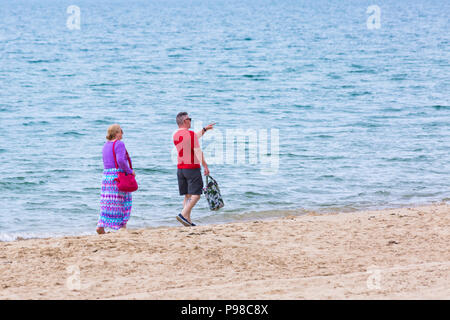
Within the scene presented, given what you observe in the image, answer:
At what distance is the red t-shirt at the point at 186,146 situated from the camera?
9531 millimetres

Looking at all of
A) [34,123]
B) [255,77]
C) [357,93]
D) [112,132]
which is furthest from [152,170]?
[255,77]

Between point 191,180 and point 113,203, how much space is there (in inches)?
44.2

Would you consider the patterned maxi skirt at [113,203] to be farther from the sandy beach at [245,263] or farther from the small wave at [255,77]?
the small wave at [255,77]

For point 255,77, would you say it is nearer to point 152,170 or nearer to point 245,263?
point 152,170

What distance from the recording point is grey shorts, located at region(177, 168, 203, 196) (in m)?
9.78

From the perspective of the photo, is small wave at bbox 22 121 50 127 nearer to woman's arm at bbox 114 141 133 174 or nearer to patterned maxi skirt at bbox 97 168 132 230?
patterned maxi skirt at bbox 97 168 132 230

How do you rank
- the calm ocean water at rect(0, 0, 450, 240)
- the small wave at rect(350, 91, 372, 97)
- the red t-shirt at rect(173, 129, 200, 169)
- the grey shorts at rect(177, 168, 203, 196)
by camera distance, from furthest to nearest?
1. the small wave at rect(350, 91, 372, 97)
2. the calm ocean water at rect(0, 0, 450, 240)
3. the grey shorts at rect(177, 168, 203, 196)
4. the red t-shirt at rect(173, 129, 200, 169)

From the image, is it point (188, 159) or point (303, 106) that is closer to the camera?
point (188, 159)

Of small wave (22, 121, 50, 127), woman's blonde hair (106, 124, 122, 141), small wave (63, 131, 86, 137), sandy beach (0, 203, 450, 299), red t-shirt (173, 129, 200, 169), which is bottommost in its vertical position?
small wave (63, 131, 86, 137)

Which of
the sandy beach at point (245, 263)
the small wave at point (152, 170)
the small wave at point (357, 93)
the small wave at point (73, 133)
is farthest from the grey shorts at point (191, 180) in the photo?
the small wave at point (357, 93)

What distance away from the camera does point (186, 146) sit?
9.59m

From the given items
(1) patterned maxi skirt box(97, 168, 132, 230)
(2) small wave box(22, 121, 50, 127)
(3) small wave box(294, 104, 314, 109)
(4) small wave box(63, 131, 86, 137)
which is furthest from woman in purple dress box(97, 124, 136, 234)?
(3) small wave box(294, 104, 314, 109)

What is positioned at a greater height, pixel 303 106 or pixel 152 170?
pixel 303 106

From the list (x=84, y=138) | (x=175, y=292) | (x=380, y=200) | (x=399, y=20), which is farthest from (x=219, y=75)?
(x=399, y=20)
